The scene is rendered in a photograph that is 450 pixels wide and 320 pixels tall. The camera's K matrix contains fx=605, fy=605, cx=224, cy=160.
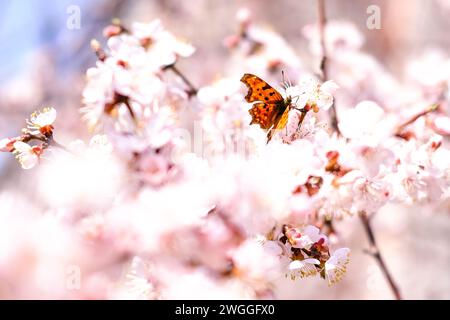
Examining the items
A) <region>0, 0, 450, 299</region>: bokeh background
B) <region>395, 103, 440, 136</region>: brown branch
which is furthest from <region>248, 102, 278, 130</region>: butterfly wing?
<region>0, 0, 450, 299</region>: bokeh background

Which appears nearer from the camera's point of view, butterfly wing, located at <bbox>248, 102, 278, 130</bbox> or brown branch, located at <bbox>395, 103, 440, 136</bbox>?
butterfly wing, located at <bbox>248, 102, 278, 130</bbox>

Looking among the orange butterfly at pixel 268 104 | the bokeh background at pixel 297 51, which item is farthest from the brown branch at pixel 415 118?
the bokeh background at pixel 297 51

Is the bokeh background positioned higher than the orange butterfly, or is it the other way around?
the bokeh background

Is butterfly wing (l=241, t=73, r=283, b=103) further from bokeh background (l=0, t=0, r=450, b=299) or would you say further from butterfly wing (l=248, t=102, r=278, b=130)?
bokeh background (l=0, t=0, r=450, b=299)

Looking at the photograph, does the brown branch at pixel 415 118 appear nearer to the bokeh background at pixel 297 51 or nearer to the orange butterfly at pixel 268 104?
the orange butterfly at pixel 268 104

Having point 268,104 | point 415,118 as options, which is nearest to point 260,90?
point 268,104

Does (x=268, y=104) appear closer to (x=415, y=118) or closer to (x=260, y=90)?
(x=260, y=90)
